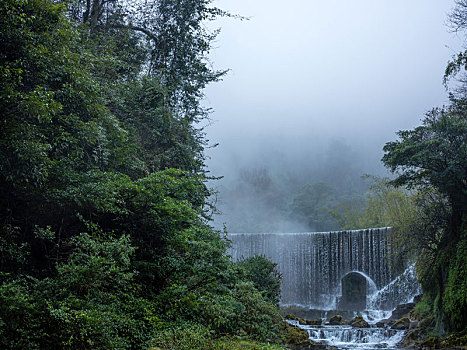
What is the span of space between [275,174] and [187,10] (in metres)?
62.3

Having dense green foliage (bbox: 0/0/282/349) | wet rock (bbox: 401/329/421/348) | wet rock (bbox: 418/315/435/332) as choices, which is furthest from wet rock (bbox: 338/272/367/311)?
dense green foliage (bbox: 0/0/282/349)

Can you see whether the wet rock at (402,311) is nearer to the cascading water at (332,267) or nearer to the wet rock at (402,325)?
the cascading water at (332,267)

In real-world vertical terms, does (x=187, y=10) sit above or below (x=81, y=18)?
above

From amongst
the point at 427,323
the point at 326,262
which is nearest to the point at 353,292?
the point at 326,262

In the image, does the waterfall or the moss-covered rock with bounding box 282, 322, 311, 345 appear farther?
the waterfall

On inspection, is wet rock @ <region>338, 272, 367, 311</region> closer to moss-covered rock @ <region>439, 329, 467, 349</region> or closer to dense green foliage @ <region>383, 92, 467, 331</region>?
dense green foliage @ <region>383, 92, 467, 331</region>

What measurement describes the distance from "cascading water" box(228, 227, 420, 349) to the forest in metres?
9.08

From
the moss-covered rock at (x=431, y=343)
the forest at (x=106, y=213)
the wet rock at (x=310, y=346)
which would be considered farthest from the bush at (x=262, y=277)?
the moss-covered rock at (x=431, y=343)

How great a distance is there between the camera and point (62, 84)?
689 centimetres

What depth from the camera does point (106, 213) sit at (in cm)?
756

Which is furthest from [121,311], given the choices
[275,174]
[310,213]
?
[275,174]

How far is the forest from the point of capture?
5797 mm

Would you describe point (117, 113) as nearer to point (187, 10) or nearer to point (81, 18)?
point (81, 18)

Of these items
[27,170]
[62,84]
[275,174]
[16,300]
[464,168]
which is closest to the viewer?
[16,300]
